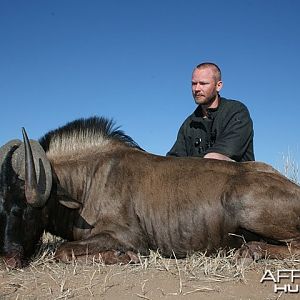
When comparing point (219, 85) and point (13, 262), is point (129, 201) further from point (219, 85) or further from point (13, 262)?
point (219, 85)

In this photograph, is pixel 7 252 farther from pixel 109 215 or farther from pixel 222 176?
pixel 222 176

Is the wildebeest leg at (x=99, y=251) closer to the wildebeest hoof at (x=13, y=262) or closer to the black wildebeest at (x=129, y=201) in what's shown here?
the black wildebeest at (x=129, y=201)

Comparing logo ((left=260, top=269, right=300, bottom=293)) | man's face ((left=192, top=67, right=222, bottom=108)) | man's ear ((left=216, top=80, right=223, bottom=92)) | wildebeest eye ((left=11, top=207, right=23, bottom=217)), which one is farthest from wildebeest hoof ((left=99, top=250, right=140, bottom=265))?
man's ear ((left=216, top=80, right=223, bottom=92))

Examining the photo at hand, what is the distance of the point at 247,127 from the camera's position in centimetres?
624

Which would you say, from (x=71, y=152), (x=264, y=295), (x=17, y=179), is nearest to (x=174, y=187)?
(x=71, y=152)

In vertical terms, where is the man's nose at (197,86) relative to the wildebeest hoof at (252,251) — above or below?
above

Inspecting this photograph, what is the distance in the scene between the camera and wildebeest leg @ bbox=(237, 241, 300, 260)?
447 cm

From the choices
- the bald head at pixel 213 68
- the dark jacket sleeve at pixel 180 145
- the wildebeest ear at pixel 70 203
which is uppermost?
the bald head at pixel 213 68

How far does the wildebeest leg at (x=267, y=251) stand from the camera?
4473 mm

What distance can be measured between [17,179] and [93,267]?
1101mm

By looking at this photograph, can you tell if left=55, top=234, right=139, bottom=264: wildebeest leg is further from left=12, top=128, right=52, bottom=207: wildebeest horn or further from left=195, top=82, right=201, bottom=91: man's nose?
left=195, top=82, right=201, bottom=91: man's nose

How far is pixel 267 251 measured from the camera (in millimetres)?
4574

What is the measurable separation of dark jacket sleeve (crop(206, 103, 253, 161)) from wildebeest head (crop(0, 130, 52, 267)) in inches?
84.7

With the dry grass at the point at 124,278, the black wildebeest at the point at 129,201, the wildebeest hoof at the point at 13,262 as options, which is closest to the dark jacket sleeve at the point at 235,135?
the black wildebeest at the point at 129,201
